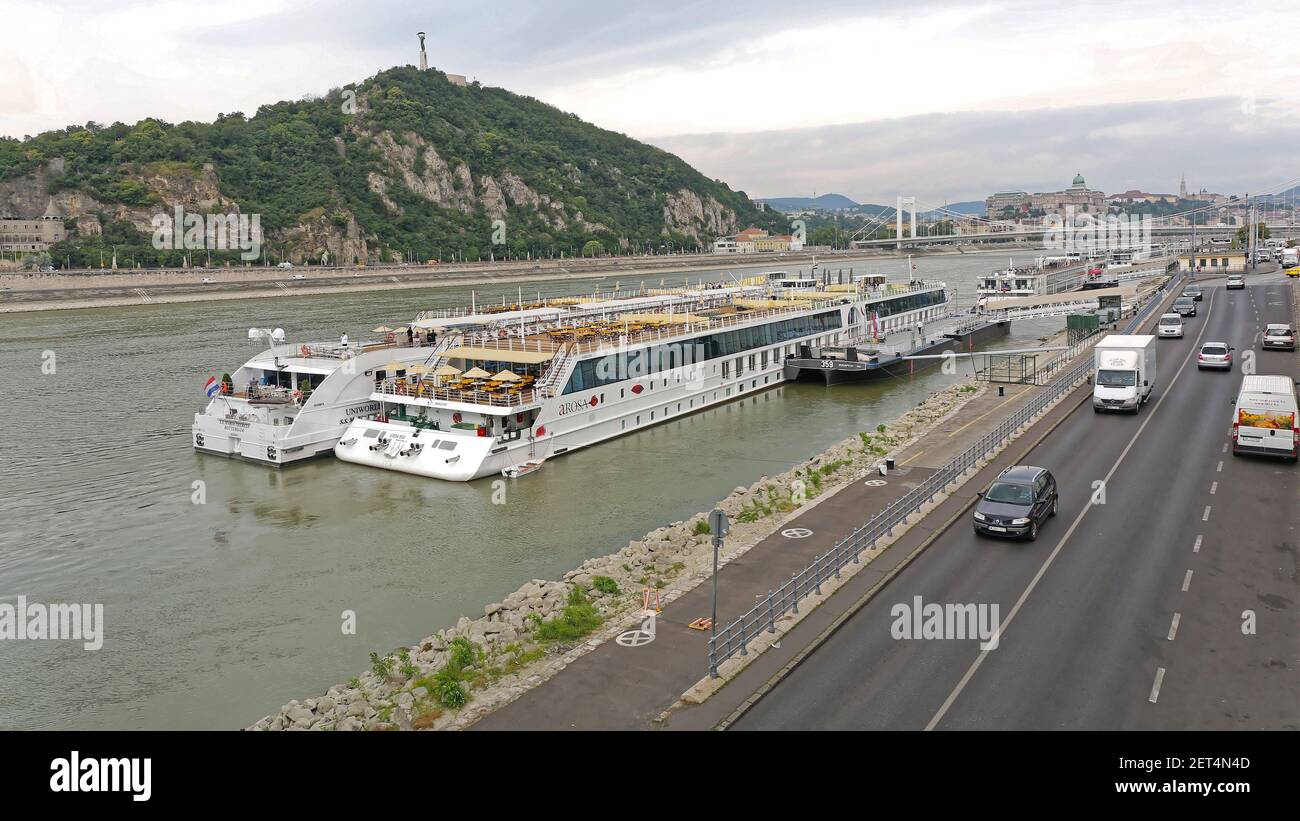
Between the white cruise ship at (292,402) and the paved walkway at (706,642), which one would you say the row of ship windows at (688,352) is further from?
the paved walkway at (706,642)

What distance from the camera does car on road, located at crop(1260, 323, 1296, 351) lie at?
4272cm

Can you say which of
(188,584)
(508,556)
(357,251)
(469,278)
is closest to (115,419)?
(188,584)

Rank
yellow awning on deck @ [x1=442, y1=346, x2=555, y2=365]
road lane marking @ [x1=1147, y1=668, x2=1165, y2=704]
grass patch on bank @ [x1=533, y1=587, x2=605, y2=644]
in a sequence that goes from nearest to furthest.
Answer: road lane marking @ [x1=1147, y1=668, x2=1165, y2=704] → grass patch on bank @ [x1=533, y1=587, x2=605, y2=644] → yellow awning on deck @ [x1=442, y1=346, x2=555, y2=365]

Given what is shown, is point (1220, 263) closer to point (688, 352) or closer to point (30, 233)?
point (688, 352)

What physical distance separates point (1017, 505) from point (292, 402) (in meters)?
28.4

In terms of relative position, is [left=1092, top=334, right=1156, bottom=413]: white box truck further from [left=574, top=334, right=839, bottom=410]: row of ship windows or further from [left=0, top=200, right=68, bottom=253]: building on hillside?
[left=0, top=200, right=68, bottom=253]: building on hillside

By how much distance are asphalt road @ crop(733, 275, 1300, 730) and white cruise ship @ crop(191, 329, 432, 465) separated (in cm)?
2538

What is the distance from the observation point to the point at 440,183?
193 m

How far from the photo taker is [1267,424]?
24125 millimetres

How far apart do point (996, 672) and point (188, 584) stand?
20.0m

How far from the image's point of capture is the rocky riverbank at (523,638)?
13797 millimetres

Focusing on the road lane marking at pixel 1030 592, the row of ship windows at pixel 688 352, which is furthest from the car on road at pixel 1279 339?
the row of ship windows at pixel 688 352

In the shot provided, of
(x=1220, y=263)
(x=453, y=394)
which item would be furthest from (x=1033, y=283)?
(x=453, y=394)

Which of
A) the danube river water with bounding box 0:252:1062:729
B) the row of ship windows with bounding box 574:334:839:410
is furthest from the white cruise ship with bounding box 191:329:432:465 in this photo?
the row of ship windows with bounding box 574:334:839:410
